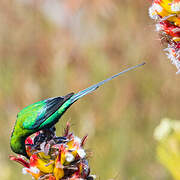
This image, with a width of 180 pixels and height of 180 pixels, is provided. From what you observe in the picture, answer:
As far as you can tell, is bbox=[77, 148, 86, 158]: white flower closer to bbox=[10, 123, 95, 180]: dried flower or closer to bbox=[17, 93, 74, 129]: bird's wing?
bbox=[10, 123, 95, 180]: dried flower

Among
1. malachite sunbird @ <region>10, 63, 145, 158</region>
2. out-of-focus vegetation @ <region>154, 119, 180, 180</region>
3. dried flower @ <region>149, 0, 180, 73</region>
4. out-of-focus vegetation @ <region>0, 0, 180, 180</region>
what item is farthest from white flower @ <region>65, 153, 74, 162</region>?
out-of-focus vegetation @ <region>0, 0, 180, 180</region>

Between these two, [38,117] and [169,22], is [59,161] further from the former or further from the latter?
[169,22]

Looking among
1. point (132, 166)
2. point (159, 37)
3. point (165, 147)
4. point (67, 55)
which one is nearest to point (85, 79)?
point (67, 55)

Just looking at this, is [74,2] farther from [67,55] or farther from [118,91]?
[118,91]

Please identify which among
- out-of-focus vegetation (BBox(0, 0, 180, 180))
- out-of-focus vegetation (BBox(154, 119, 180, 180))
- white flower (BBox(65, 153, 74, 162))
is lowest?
white flower (BBox(65, 153, 74, 162))

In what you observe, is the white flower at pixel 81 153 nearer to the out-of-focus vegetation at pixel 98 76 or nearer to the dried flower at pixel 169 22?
the dried flower at pixel 169 22

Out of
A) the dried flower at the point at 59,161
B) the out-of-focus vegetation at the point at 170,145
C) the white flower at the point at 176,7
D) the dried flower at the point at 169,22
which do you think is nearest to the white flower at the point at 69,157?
the dried flower at the point at 59,161

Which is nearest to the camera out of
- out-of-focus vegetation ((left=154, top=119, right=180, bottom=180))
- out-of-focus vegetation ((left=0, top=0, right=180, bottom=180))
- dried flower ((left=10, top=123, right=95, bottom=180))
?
dried flower ((left=10, top=123, right=95, bottom=180))
